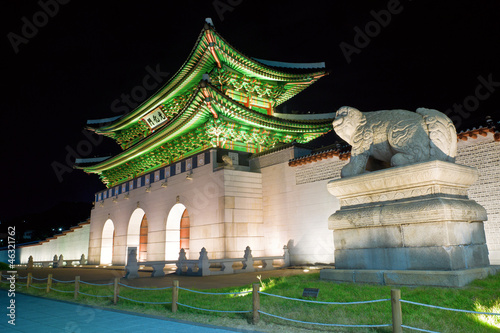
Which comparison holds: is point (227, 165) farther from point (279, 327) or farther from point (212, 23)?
point (279, 327)

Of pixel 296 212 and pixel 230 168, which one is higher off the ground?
pixel 230 168

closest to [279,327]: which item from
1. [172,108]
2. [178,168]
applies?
[178,168]

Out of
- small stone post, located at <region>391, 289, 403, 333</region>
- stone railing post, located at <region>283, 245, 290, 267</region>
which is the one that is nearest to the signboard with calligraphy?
stone railing post, located at <region>283, 245, 290, 267</region>

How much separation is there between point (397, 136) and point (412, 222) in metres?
1.58

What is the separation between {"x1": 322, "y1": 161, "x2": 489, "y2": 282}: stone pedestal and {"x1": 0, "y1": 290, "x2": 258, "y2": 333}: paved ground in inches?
103

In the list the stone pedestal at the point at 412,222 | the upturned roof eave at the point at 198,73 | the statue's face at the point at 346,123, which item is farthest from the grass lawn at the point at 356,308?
the upturned roof eave at the point at 198,73

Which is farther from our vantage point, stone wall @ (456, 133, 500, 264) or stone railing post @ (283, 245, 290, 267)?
stone railing post @ (283, 245, 290, 267)

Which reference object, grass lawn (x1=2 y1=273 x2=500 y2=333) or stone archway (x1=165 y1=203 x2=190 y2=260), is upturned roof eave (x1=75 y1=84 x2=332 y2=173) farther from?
grass lawn (x1=2 y1=273 x2=500 y2=333)

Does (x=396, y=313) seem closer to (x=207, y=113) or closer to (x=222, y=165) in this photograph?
(x=222, y=165)

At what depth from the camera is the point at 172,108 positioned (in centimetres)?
2306

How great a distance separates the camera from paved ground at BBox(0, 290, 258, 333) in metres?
5.59

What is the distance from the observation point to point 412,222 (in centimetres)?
541

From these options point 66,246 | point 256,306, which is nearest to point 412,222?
point 256,306

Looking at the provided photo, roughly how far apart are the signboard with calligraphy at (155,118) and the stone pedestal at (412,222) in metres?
19.6
